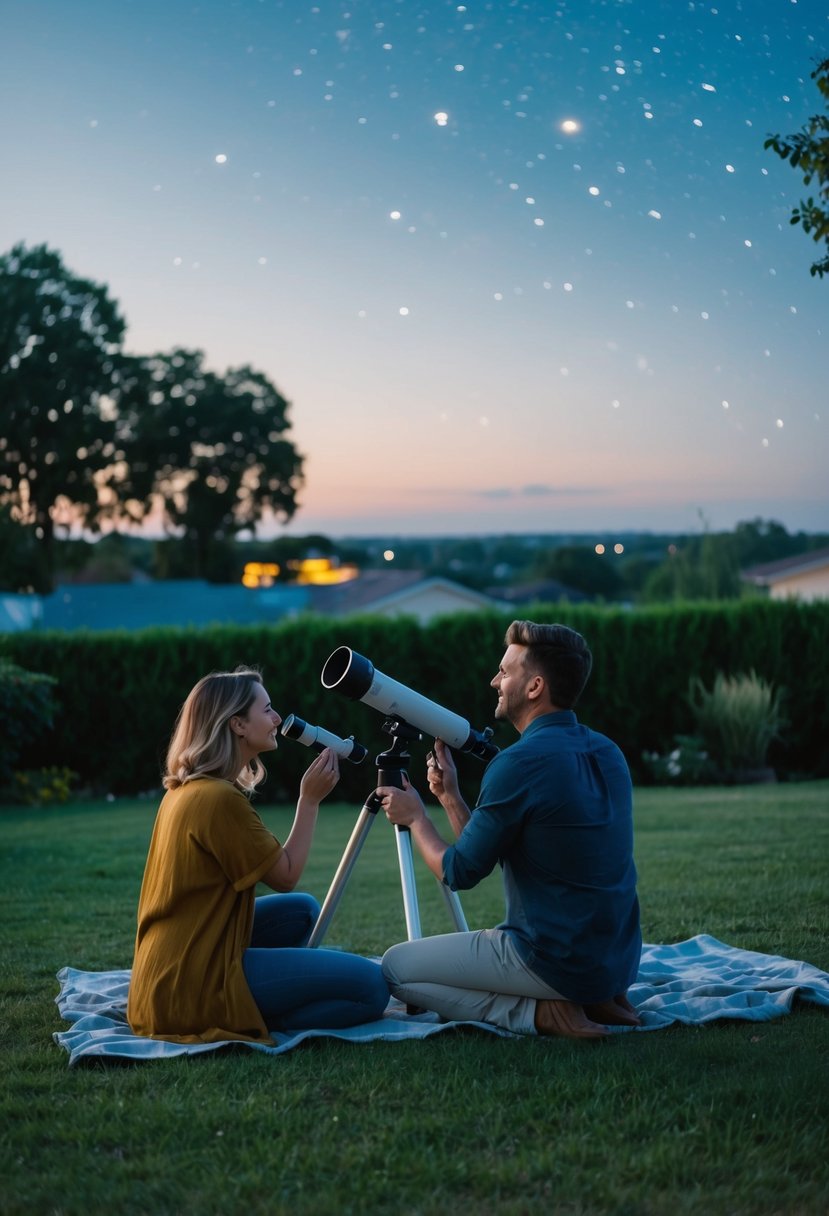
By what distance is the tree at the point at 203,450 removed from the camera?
44.4 metres

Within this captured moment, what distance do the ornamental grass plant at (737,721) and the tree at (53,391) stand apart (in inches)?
1166

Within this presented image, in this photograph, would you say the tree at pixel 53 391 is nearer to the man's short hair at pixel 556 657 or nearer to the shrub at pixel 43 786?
the shrub at pixel 43 786

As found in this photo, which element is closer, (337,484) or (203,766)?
(203,766)

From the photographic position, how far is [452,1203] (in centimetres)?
258

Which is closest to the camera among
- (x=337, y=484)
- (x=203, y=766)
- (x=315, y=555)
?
(x=203, y=766)

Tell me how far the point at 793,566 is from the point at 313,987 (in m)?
31.3

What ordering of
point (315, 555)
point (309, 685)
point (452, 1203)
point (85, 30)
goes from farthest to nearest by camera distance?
point (315, 555) < point (309, 685) < point (85, 30) < point (452, 1203)

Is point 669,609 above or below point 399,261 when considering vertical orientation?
below

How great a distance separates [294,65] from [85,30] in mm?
2916

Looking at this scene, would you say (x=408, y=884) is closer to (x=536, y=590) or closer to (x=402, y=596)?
(x=402, y=596)

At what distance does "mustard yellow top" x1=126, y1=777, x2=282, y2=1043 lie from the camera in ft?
12.2

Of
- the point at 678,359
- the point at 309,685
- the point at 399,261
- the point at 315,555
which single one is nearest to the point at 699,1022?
the point at 678,359

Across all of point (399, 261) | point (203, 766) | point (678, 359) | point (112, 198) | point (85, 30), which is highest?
point (85, 30)

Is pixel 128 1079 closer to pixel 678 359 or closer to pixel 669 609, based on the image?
pixel 678 359
